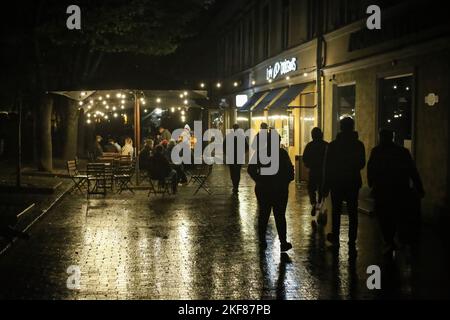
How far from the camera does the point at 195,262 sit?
896cm

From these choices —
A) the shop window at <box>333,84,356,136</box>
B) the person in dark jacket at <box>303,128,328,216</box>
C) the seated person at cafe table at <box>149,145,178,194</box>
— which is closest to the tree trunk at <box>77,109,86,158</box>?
the seated person at cafe table at <box>149,145,178,194</box>

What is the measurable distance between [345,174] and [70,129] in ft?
60.1

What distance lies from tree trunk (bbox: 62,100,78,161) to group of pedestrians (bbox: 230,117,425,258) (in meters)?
17.0

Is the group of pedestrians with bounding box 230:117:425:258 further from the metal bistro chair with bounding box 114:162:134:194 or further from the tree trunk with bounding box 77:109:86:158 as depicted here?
the tree trunk with bounding box 77:109:86:158

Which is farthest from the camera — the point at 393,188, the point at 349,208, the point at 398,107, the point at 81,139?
the point at 81,139

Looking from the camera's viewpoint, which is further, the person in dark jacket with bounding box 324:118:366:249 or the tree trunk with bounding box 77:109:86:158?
the tree trunk with bounding box 77:109:86:158

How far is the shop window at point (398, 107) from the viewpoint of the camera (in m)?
13.6

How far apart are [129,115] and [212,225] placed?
1024 inches

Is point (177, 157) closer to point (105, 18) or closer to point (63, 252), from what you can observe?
point (105, 18)

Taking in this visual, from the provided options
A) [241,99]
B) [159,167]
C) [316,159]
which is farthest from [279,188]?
[241,99]

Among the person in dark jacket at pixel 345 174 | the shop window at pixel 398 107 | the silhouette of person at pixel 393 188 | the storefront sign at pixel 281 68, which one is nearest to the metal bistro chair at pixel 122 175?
the storefront sign at pixel 281 68

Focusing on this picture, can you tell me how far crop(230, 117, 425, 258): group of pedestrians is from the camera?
9.19 m

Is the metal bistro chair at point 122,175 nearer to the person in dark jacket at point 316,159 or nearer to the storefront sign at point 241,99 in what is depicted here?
the person in dark jacket at point 316,159

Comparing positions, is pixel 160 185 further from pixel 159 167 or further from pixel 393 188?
pixel 393 188
